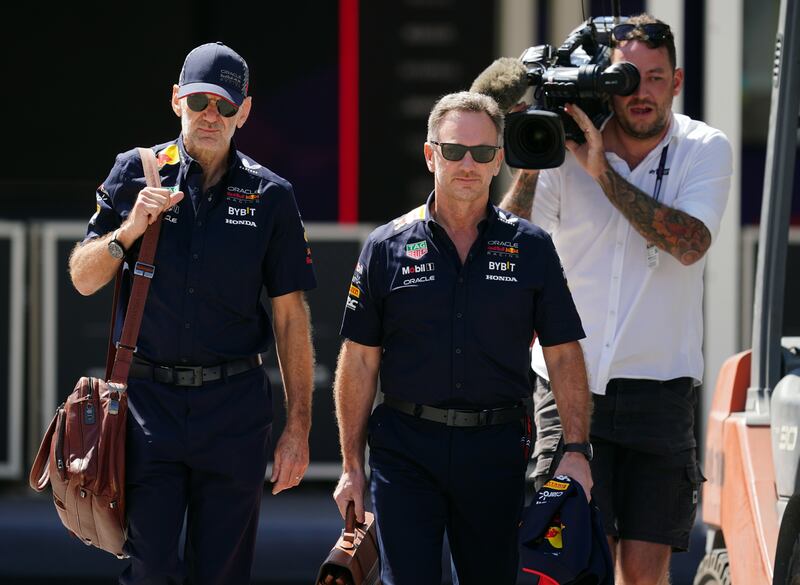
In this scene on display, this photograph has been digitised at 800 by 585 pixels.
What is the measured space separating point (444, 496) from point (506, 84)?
1.38m

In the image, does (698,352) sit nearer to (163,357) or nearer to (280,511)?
(163,357)

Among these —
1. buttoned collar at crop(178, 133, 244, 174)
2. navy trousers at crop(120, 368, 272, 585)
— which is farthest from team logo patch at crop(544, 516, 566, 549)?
buttoned collar at crop(178, 133, 244, 174)

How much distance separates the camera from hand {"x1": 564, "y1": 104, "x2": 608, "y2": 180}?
4723mm

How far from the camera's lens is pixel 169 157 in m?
4.50

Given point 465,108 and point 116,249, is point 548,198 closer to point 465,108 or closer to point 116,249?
point 465,108

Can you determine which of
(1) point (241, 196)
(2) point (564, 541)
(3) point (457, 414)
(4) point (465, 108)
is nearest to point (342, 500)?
(3) point (457, 414)

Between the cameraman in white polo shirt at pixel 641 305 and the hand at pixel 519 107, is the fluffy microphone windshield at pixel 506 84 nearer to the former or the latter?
the hand at pixel 519 107

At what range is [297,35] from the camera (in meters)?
8.73

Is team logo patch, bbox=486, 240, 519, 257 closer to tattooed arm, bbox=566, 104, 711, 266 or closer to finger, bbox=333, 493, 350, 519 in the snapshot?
tattooed arm, bbox=566, 104, 711, 266

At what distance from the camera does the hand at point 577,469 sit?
421cm

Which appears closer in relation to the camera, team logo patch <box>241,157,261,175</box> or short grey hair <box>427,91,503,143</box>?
short grey hair <box>427,91,503,143</box>

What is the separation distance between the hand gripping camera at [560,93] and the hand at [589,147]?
30 millimetres

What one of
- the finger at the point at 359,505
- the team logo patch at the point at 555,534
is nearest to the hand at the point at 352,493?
the finger at the point at 359,505

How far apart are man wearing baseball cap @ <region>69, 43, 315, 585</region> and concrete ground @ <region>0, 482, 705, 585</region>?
2558mm
